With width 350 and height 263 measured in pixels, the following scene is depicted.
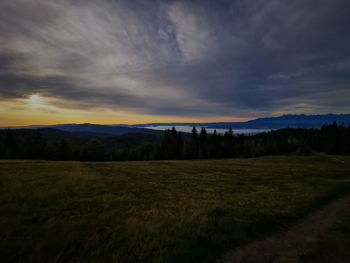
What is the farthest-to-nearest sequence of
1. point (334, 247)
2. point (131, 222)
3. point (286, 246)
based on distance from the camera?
point (131, 222), point (286, 246), point (334, 247)

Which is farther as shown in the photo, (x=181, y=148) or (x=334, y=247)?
(x=181, y=148)

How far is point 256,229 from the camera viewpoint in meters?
7.36

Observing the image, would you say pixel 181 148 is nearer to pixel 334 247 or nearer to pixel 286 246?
pixel 286 246

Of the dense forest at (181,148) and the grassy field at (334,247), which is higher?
the grassy field at (334,247)

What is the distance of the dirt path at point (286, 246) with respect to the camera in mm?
5398

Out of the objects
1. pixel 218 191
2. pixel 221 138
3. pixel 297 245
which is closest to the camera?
pixel 297 245

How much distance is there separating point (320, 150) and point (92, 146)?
110m

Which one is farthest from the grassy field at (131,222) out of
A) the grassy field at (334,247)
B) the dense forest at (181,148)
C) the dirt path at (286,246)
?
the dense forest at (181,148)

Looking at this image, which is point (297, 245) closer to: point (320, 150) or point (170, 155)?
point (170, 155)

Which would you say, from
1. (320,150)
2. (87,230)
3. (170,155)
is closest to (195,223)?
(87,230)

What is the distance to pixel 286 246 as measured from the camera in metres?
6.08

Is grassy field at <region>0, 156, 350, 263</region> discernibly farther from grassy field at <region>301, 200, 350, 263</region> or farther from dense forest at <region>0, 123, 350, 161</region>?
dense forest at <region>0, 123, 350, 161</region>

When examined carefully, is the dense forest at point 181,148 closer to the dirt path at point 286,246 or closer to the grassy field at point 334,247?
the dirt path at point 286,246

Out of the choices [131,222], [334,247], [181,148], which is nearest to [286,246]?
[334,247]
